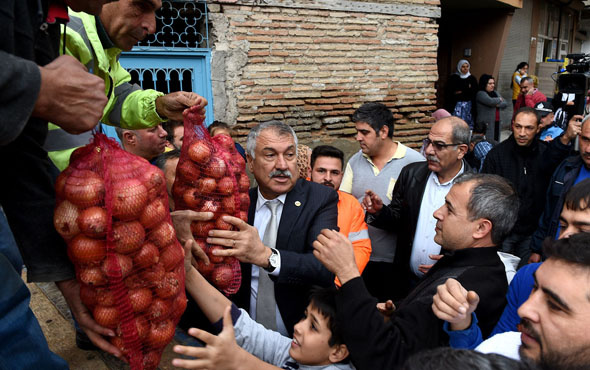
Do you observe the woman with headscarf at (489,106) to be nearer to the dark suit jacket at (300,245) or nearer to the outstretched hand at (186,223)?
the dark suit jacket at (300,245)

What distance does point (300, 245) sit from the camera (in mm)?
2316

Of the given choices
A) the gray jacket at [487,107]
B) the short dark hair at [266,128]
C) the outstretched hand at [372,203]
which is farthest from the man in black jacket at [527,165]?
the gray jacket at [487,107]

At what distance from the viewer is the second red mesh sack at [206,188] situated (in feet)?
5.90

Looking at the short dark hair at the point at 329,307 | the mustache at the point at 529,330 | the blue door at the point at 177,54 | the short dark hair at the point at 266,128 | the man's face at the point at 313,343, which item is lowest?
the man's face at the point at 313,343

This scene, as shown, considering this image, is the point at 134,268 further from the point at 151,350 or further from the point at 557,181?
the point at 557,181

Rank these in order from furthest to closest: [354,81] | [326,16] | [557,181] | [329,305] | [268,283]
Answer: [354,81] < [326,16] < [557,181] < [268,283] < [329,305]

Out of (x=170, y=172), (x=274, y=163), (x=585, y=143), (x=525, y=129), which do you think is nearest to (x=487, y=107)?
(x=525, y=129)

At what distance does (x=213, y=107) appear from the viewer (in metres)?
6.03

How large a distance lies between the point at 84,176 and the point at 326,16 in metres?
6.24

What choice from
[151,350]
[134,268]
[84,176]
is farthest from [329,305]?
[84,176]

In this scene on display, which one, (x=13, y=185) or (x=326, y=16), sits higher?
(x=326, y=16)

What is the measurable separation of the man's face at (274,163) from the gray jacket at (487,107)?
8.38m

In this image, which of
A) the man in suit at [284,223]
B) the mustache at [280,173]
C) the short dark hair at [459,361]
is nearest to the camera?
the short dark hair at [459,361]

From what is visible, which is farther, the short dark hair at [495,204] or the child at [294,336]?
the short dark hair at [495,204]
